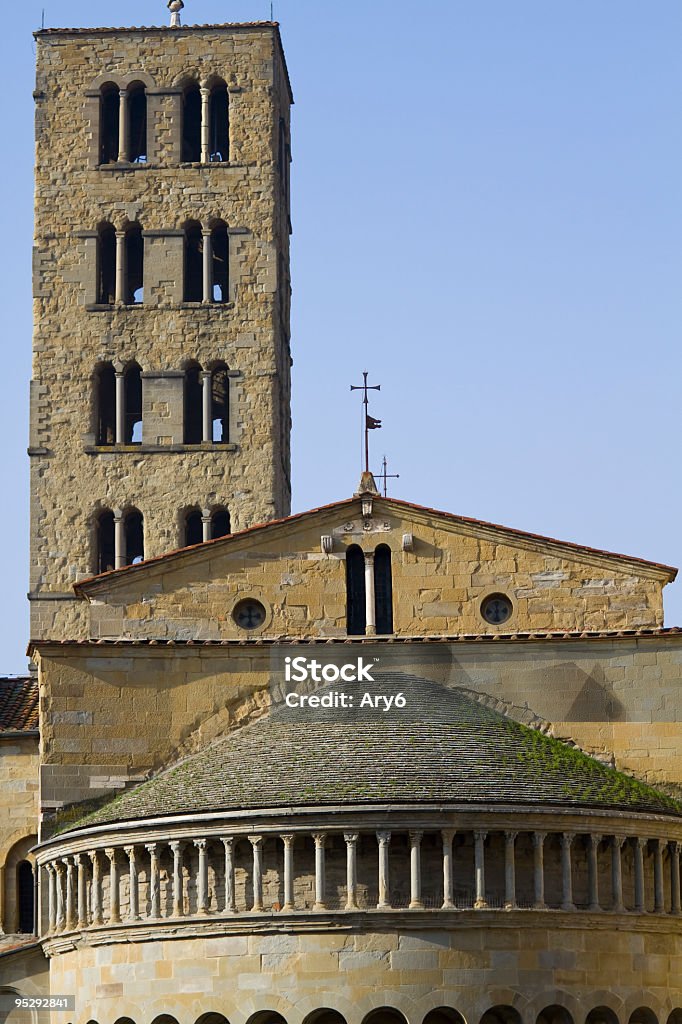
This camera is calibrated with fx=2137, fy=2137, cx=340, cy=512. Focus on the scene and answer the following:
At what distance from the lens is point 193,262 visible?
5862 cm

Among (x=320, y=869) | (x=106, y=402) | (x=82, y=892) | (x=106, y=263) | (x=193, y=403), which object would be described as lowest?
(x=82, y=892)

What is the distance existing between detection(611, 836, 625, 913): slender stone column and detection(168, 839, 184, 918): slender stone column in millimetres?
7630

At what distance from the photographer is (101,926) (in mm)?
38406

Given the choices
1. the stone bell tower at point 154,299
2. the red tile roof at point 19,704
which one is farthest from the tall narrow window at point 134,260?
the red tile roof at point 19,704

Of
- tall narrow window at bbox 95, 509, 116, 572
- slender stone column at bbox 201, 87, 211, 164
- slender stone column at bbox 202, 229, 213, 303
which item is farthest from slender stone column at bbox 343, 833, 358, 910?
slender stone column at bbox 201, 87, 211, 164

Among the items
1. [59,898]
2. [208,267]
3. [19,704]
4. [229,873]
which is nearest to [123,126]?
[208,267]

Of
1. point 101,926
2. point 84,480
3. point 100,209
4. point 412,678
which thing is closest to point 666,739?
point 412,678

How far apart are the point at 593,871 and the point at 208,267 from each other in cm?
2520

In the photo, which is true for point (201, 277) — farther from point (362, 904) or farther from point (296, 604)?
point (362, 904)

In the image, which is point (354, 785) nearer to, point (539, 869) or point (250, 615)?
point (539, 869)

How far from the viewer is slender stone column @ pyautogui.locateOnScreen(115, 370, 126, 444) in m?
56.7

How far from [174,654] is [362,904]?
7384 millimetres

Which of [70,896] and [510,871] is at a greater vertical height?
[510,871]

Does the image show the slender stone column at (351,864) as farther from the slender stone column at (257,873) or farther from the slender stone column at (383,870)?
the slender stone column at (257,873)
